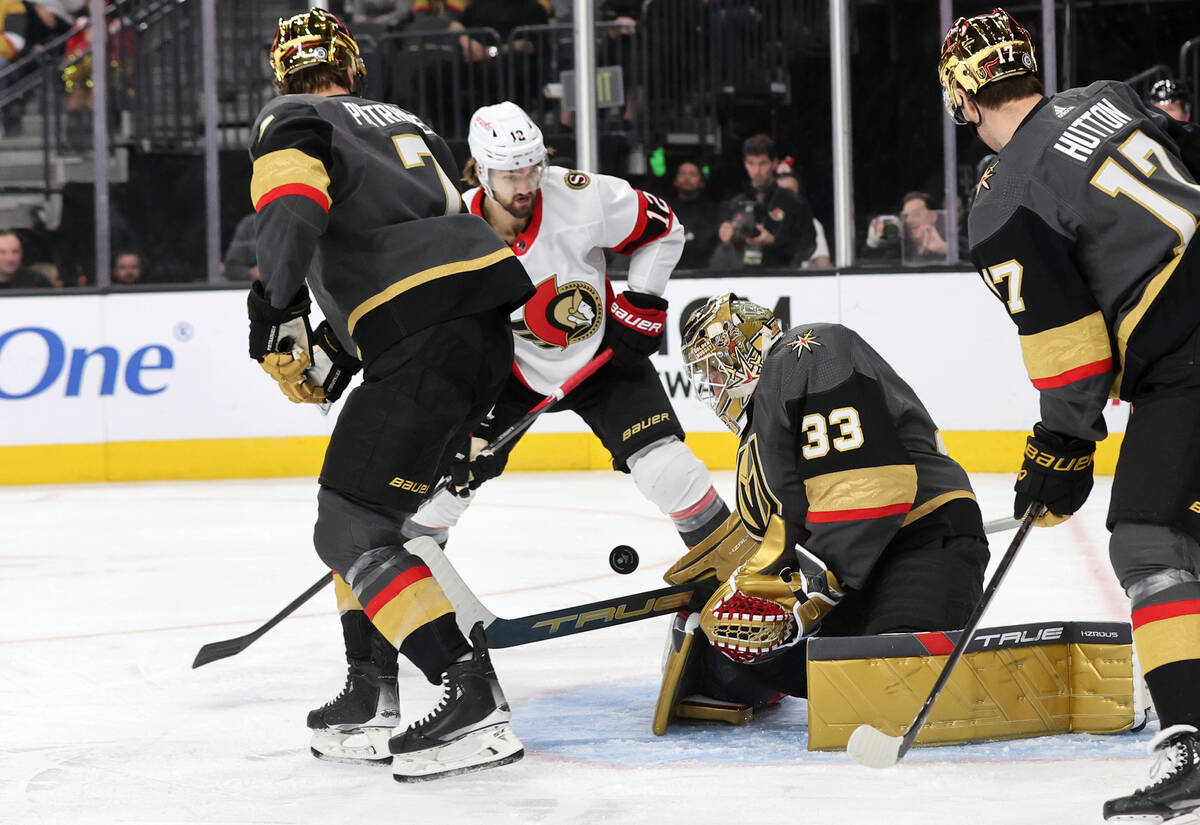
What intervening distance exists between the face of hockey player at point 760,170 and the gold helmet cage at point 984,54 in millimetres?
5095

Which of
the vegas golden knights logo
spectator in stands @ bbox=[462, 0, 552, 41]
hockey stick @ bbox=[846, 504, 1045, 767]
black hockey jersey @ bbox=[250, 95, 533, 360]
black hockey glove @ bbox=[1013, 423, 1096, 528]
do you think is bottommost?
hockey stick @ bbox=[846, 504, 1045, 767]

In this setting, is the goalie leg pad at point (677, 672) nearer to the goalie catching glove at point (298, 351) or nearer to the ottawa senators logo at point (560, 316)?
the goalie catching glove at point (298, 351)

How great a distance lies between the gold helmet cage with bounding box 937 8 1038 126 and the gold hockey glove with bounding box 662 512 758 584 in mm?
983

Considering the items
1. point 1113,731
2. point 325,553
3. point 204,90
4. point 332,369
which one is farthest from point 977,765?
point 204,90

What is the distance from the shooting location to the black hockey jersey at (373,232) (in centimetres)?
229

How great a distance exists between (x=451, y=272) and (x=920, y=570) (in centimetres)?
90

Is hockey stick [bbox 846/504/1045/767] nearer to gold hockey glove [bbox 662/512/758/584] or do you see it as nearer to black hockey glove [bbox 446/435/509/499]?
gold hockey glove [bbox 662/512/758/584]

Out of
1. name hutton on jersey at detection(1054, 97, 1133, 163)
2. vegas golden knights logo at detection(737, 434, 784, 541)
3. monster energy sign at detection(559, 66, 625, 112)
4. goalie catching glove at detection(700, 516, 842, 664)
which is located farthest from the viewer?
monster energy sign at detection(559, 66, 625, 112)

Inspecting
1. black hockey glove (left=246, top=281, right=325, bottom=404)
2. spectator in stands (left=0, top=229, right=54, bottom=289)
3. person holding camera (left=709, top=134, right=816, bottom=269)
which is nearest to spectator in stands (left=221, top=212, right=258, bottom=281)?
spectator in stands (left=0, top=229, right=54, bottom=289)

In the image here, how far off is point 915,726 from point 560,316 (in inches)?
61.9

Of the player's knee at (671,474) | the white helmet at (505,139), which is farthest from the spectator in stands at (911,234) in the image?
the white helmet at (505,139)

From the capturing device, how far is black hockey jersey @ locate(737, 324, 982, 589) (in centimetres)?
243

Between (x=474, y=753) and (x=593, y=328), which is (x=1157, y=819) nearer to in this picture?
(x=474, y=753)

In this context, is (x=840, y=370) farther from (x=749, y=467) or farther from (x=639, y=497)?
(x=639, y=497)
